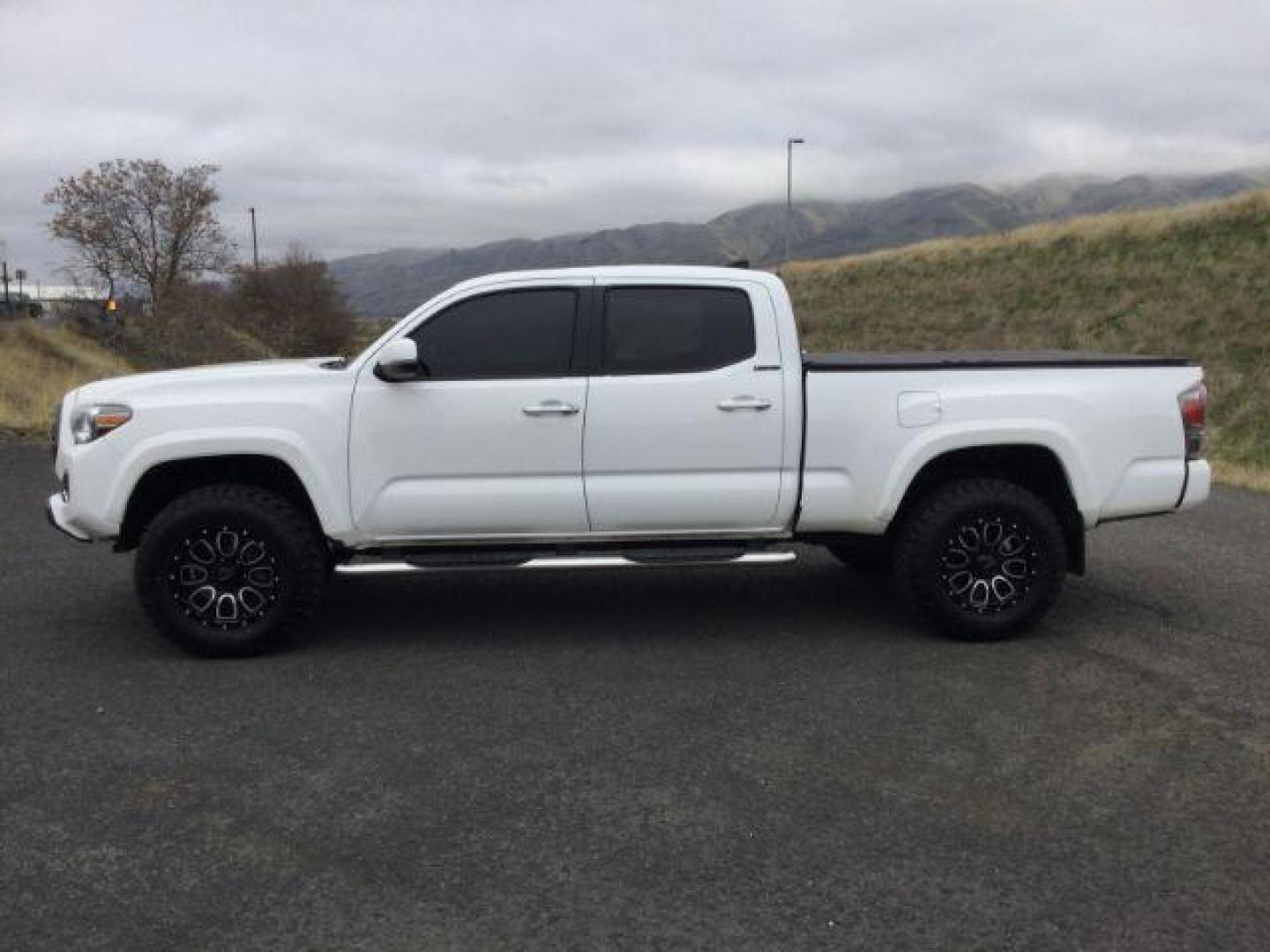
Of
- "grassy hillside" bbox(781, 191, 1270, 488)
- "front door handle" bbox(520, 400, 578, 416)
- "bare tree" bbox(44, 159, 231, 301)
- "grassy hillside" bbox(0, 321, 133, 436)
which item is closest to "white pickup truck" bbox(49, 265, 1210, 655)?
"front door handle" bbox(520, 400, 578, 416)

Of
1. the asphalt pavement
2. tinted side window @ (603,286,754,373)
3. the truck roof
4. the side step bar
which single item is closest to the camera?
the asphalt pavement

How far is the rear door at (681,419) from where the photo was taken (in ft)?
18.0

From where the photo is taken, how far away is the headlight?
5324mm

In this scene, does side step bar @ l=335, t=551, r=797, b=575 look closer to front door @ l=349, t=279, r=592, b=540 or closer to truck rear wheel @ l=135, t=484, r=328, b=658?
front door @ l=349, t=279, r=592, b=540

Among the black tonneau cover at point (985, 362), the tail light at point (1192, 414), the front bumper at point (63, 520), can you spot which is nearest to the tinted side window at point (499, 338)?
the black tonneau cover at point (985, 362)

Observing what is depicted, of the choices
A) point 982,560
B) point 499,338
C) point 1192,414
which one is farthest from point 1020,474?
point 499,338

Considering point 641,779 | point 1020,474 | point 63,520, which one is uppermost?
point 1020,474

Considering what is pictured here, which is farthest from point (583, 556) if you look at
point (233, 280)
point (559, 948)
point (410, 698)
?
point (233, 280)

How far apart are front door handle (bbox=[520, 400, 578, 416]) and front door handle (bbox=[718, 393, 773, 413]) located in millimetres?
745

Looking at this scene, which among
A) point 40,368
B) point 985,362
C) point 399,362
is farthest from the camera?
point 40,368

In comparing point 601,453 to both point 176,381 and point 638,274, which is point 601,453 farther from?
point 176,381

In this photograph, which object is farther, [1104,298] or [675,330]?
[1104,298]

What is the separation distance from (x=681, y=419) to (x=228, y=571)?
237 cm

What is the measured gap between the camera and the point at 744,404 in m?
5.48
